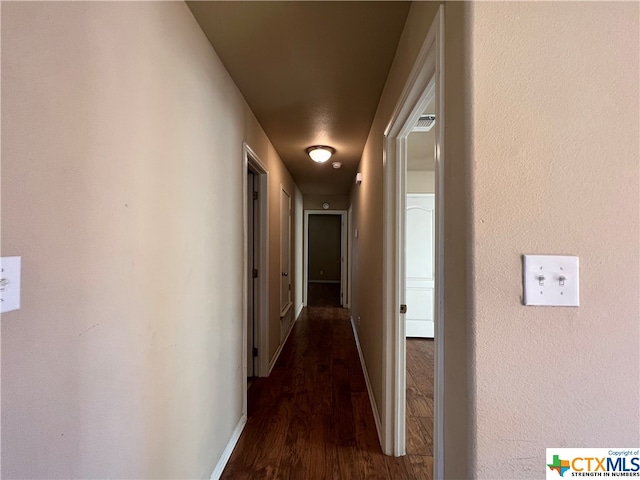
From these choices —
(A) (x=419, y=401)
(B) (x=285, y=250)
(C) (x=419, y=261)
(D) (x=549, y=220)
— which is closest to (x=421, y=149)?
(C) (x=419, y=261)

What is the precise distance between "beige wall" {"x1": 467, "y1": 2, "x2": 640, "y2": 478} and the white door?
3299 mm

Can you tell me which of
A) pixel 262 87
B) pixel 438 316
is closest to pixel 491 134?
pixel 438 316

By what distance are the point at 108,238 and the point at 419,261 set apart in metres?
3.75

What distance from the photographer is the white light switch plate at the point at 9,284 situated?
1.88ft

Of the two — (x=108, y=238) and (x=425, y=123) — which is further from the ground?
(x=425, y=123)

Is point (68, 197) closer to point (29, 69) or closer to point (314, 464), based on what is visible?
point (29, 69)

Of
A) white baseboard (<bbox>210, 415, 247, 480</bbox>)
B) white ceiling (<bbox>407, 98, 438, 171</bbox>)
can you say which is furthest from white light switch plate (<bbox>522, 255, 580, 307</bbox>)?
white baseboard (<bbox>210, 415, 247, 480</bbox>)

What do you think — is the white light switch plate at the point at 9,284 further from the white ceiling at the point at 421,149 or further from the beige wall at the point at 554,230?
the white ceiling at the point at 421,149

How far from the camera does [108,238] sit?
0.83 m

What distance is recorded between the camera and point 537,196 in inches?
27.6

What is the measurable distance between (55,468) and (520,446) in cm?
114

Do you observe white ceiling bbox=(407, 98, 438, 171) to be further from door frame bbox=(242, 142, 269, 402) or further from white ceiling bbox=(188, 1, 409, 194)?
door frame bbox=(242, 142, 269, 402)

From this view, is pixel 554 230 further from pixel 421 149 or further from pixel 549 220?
pixel 421 149

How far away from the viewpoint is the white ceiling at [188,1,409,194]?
1269mm
